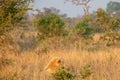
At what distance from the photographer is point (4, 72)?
8141 millimetres

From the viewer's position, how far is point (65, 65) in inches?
356

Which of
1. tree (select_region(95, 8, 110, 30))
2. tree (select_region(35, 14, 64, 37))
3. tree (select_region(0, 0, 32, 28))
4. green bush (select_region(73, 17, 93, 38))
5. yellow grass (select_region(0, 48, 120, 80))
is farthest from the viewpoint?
tree (select_region(95, 8, 110, 30))

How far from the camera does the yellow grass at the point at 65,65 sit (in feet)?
25.1

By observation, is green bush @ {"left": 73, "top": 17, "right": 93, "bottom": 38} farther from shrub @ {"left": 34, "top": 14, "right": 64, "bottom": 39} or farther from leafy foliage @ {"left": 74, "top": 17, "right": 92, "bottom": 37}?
shrub @ {"left": 34, "top": 14, "right": 64, "bottom": 39}

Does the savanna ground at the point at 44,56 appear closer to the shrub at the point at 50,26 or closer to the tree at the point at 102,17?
the shrub at the point at 50,26

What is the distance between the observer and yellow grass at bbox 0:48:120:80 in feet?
25.1

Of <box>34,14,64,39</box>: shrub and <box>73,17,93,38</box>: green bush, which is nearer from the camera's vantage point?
<box>34,14,64,39</box>: shrub

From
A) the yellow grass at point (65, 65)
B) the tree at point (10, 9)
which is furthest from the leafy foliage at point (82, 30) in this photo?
the tree at point (10, 9)

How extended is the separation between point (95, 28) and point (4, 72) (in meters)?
14.6

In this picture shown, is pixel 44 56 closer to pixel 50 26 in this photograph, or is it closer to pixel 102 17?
pixel 50 26

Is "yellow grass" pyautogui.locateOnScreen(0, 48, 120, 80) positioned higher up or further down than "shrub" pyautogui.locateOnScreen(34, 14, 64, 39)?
further down

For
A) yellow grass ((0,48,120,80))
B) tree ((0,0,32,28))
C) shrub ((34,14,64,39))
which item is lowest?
yellow grass ((0,48,120,80))

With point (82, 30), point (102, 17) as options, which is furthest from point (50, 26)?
point (102, 17)

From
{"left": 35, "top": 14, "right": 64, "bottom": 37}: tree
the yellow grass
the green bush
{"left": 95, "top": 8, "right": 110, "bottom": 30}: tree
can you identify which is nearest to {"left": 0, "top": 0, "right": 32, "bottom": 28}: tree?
the yellow grass
